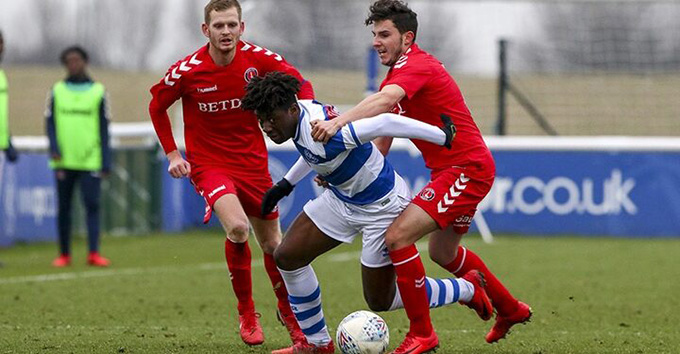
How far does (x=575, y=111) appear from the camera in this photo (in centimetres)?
2270

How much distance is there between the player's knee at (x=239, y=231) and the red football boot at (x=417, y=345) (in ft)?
4.42

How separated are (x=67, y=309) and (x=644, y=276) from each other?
579 cm

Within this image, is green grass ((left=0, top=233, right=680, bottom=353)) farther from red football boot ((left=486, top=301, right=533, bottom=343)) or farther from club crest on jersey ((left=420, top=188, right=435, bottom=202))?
club crest on jersey ((left=420, top=188, right=435, bottom=202))

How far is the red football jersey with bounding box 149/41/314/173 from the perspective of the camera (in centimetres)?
818

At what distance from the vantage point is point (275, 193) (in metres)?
7.75

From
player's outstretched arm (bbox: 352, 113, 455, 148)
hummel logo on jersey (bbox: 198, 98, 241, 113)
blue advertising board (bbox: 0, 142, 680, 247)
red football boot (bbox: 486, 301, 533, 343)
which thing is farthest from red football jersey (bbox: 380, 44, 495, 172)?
blue advertising board (bbox: 0, 142, 680, 247)

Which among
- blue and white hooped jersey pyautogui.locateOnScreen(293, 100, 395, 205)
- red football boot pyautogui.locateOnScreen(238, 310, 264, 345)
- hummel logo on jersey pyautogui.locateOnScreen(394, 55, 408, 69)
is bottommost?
red football boot pyautogui.locateOnScreen(238, 310, 264, 345)

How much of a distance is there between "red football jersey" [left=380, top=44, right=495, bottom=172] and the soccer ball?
103 centimetres

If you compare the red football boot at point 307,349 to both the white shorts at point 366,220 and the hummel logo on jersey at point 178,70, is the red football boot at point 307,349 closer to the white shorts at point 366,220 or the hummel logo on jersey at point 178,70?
the white shorts at point 366,220

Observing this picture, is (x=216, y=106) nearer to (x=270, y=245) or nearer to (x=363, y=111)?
(x=270, y=245)

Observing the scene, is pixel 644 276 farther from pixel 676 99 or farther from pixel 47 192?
pixel 676 99

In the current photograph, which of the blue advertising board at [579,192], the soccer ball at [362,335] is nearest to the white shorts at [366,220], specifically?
the soccer ball at [362,335]

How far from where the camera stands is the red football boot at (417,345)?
7152 millimetres

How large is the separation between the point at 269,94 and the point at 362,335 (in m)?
1.46
